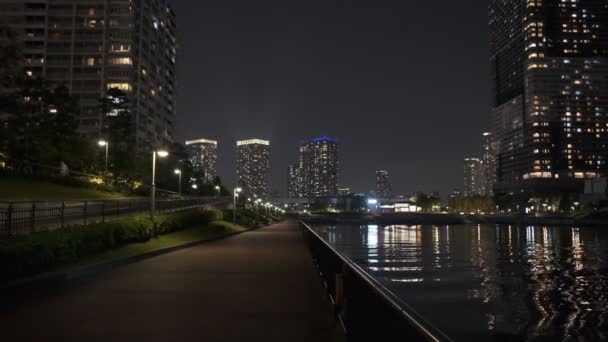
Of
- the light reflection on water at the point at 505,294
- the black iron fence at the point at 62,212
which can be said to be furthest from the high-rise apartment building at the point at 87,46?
the light reflection on water at the point at 505,294

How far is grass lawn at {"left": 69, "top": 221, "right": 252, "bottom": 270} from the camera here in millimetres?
19902

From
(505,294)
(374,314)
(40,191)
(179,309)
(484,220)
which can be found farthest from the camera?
(484,220)

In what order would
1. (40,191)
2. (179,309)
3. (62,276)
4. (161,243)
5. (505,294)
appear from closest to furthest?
(179,309)
(62,276)
(505,294)
(161,243)
(40,191)

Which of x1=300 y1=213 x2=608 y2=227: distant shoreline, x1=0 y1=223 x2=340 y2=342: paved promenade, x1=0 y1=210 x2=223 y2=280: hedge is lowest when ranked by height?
x1=300 y1=213 x2=608 y2=227: distant shoreline

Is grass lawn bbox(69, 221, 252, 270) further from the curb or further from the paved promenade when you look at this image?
the paved promenade

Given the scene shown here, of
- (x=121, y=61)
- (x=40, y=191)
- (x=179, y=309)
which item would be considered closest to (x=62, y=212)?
(x=179, y=309)

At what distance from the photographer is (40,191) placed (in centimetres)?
3866

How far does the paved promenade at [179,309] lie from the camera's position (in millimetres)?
8695

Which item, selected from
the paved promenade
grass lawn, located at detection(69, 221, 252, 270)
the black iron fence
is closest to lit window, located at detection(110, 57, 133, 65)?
the black iron fence

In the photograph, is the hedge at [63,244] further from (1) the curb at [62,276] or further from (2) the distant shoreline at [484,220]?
(2) the distant shoreline at [484,220]

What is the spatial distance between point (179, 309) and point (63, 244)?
8.06 m

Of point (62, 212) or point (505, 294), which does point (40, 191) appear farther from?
point (505, 294)

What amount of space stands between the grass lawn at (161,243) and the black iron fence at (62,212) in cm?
228

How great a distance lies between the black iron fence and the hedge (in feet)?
4.93
